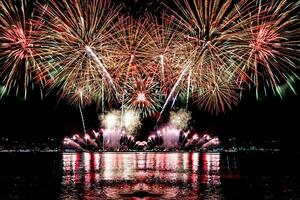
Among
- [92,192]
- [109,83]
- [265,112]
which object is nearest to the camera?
[92,192]

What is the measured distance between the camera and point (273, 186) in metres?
22.2

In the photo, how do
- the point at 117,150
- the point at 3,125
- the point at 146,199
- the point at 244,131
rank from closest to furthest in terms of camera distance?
the point at 146,199 < the point at 3,125 < the point at 244,131 < the point at 117,150

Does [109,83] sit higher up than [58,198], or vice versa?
[109,83]

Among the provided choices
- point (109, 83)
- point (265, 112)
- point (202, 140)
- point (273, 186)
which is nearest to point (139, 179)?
point (109, 83)

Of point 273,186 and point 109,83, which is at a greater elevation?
point 109,83

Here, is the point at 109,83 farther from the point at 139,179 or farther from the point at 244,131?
the point at 244,131

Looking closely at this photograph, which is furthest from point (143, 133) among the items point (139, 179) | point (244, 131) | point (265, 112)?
point (139, 179)

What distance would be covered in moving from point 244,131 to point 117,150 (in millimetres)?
24250

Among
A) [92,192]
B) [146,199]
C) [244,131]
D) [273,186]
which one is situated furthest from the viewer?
[244,131]

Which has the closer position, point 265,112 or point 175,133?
point 265,112

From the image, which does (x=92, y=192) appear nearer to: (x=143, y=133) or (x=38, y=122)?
(x=38, y=122)

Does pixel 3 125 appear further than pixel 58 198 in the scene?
Yes

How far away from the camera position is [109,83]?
24141mm

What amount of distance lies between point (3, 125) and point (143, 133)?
1667 inches
